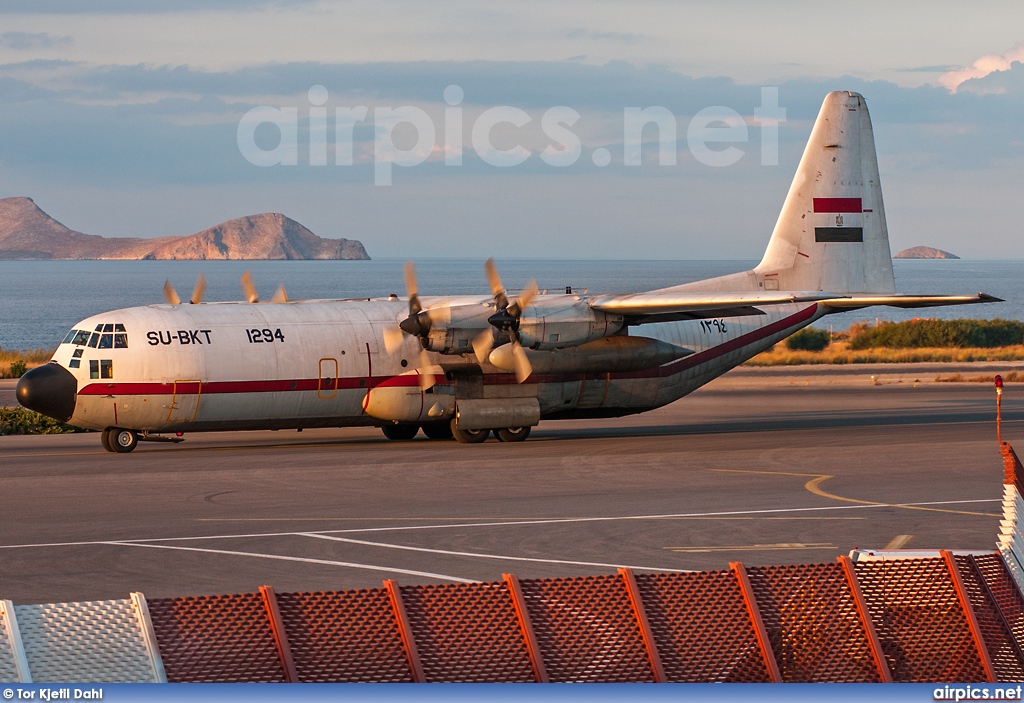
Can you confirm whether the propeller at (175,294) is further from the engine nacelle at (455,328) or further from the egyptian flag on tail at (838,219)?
the egyptian flag on tail at (838,219)

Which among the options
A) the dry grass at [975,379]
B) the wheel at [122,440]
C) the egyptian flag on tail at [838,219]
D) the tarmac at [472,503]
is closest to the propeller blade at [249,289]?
the tarmac at [472,503]

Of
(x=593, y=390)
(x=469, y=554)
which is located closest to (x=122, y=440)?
(x=593, y=390)

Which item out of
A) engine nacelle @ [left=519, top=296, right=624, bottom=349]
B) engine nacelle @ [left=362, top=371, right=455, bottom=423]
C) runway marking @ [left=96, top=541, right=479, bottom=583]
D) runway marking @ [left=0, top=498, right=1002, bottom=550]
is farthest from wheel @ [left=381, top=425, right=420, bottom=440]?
runway marking @ [left=96, top=541, right=479, bottom=583]

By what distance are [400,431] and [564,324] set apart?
539 centimetres

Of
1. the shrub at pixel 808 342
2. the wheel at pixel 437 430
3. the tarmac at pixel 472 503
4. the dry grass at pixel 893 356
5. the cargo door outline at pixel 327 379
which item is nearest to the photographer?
the tarmac at pixel 472 503

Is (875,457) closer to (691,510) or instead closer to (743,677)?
A: (691,510)

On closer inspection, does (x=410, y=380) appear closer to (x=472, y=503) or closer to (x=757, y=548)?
(x=472, y=503)

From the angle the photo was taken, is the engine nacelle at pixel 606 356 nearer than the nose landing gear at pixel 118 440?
No

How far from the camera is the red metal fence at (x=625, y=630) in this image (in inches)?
330

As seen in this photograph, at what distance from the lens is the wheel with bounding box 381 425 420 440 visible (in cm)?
3253

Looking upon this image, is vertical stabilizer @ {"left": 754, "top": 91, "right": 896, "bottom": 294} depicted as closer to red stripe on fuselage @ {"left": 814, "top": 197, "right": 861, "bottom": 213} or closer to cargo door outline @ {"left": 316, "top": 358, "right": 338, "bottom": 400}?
red stripe on fuselage @ {"left": 814, "top": 197, "right": 861, "bottom": 213}

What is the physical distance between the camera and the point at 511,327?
30.1 m

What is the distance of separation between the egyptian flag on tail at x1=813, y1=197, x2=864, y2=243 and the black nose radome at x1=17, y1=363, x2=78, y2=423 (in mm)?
21286

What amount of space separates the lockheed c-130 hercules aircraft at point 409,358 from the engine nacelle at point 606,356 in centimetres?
4
